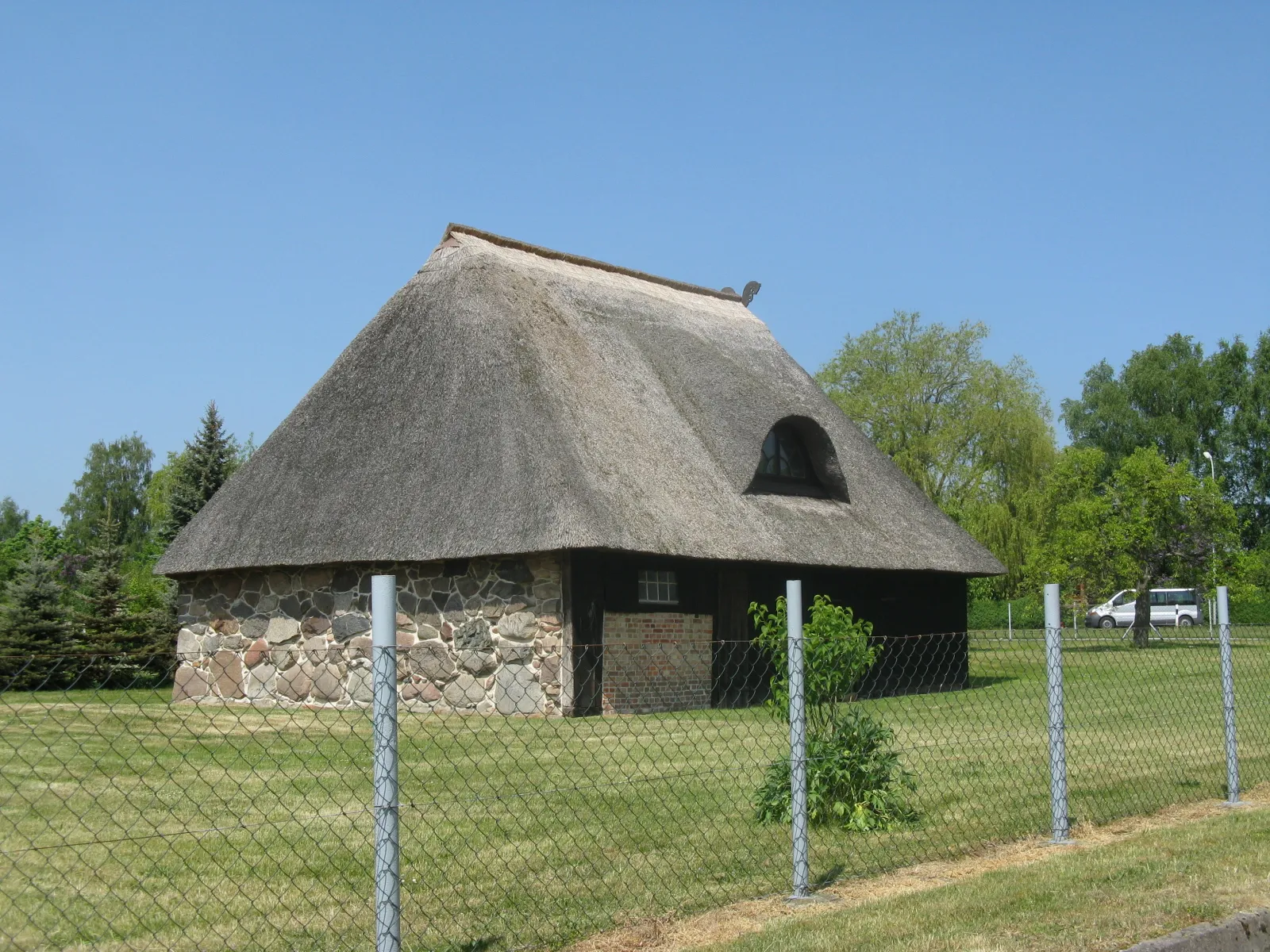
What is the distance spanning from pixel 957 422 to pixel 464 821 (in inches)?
1248

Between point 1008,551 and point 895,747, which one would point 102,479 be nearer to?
point 1008,551

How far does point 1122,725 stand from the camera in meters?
12.2

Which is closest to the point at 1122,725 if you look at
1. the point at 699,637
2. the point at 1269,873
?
the point at 699,637

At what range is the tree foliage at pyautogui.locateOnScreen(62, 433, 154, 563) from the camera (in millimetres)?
70812

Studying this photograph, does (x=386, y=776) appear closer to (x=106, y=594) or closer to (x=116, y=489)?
(x=106, y=594)

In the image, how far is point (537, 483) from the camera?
1409cm

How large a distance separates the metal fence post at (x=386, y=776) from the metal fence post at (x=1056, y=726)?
393 centimetres

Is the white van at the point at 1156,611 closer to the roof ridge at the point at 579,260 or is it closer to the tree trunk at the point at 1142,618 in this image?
the tree trunk at the point at 1142,618

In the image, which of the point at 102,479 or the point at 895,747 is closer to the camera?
the point at 895,747

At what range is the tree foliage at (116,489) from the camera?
7081 centimetres

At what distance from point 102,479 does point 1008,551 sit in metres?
54.7

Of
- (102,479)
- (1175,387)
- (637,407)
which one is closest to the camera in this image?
(637,407)

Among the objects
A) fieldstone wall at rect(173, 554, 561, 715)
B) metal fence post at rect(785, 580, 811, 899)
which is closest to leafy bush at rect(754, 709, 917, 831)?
metal fence post at rect(785, 580, 811, 899)

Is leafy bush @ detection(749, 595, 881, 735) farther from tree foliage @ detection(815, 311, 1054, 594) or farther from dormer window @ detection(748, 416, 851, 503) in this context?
tree foliage @ detection(815, 311, 1054, 594)
